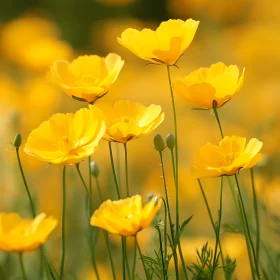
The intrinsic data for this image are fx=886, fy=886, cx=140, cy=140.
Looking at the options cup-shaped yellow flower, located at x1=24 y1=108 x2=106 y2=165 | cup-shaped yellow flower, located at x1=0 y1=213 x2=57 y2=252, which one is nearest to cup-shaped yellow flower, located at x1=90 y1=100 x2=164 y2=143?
cup-shaped yellow flower, located at x1=24 y1=108 x2=106 y2=165

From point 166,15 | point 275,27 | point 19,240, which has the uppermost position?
point 166,15

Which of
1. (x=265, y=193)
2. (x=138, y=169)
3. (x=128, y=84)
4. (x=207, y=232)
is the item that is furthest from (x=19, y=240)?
(x=128, y=84)

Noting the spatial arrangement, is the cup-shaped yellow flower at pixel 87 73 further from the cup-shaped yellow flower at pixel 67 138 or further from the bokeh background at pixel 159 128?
the bokeh background at pixel 159 128

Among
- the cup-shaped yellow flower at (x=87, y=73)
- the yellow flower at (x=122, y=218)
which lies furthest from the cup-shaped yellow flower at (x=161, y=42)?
the yellow flower at (x=122, y=218)

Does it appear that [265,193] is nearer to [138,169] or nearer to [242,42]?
[138,169]

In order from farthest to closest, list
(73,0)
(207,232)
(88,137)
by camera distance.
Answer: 1. (73,0)
2. (207,232)
3. (88,137)

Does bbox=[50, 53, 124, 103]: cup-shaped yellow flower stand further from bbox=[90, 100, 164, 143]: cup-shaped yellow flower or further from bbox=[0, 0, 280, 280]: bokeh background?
bbox=[0, 0, 280, 280]: bokeh background

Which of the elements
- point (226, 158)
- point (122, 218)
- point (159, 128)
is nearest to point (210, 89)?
point (226, 158)
